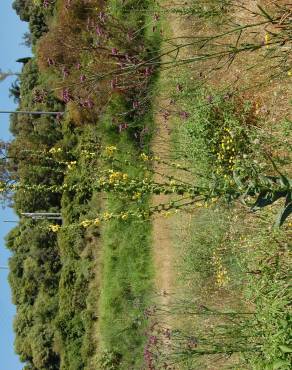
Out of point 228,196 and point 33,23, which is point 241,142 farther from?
point 33,23

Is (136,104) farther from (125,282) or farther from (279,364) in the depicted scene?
(279,364)

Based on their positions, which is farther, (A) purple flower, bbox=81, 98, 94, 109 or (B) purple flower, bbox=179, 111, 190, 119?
(A) purple flower, bbox=81, 98, 94, 109

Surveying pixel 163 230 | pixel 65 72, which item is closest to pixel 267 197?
pixel 163 230

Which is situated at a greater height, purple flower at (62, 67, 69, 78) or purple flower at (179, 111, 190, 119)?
purple flower at (62, 67, 69, 78)

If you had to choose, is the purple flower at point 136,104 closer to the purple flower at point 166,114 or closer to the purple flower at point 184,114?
the purple flower at point 166,114

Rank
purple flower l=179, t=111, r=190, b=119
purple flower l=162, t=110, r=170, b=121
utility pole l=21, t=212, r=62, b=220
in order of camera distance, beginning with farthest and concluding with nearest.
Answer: utility pole l=21, t=212, r=62, b=220 < purple flower l=162, t=110, r=170, b=121 < purple flower l=179, t=111, r=190, b=119

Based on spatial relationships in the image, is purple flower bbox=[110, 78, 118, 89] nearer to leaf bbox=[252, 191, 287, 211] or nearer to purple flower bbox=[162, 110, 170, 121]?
purple flower bbox=[162, 110, 170, 121]

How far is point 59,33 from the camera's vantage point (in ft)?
34.9

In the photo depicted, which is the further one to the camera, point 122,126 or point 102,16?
point 122,126

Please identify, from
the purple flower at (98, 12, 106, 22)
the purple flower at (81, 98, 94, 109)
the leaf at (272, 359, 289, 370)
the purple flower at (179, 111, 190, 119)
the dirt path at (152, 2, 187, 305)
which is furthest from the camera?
the purple flower at (81, 98, 94, 109)

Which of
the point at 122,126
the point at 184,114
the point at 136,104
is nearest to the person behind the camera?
the point at 184,114

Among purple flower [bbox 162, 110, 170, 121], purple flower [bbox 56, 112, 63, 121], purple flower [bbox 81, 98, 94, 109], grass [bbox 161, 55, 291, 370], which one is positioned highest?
purple flower [bbox 56, 112, 63, 121]

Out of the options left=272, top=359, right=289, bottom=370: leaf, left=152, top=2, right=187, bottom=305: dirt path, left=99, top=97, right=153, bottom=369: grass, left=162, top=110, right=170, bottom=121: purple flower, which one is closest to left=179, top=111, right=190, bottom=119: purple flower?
left=162, top=110, right=170, bottom=121: purple flower

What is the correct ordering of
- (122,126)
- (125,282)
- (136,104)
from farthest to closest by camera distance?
(125,282) → (122,126) → (136,104)
